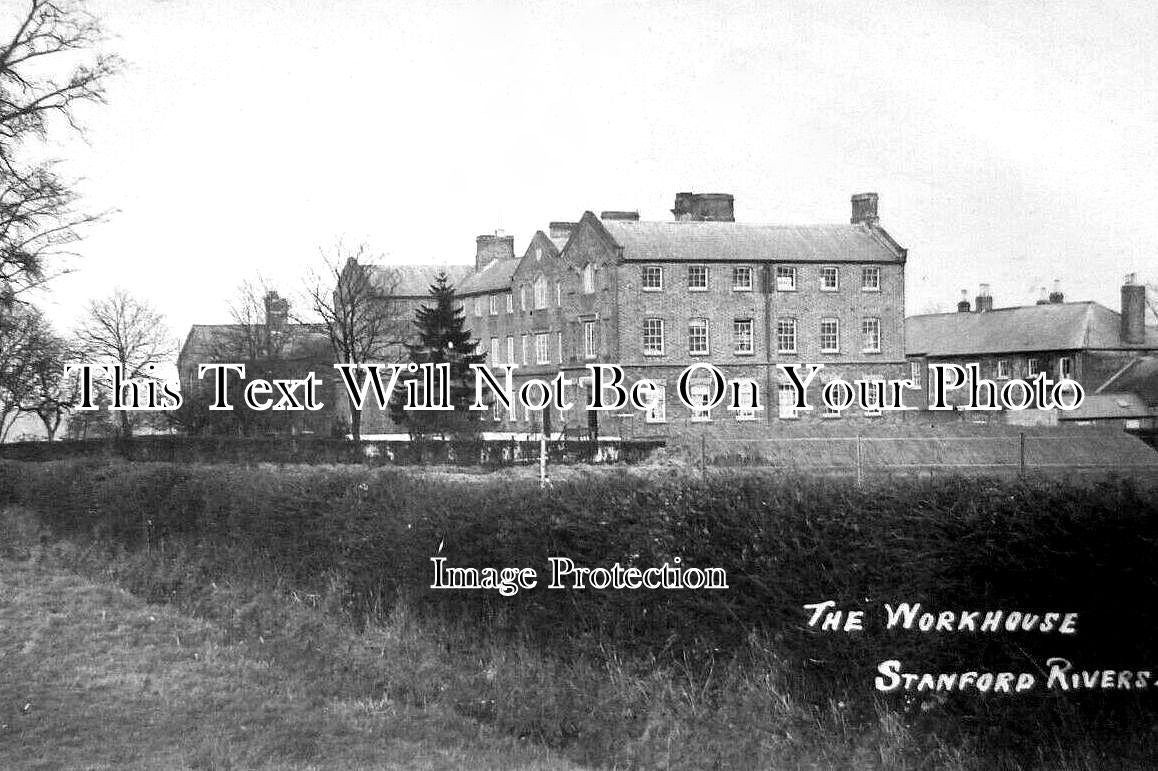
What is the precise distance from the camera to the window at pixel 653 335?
4519 centimetres

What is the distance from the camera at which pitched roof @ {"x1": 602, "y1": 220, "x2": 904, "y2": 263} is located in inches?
1720

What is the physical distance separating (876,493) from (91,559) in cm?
1499

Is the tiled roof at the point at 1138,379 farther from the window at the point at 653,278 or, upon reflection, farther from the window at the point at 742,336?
the window at the point at 653,278

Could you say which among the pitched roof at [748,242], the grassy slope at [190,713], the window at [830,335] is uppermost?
the pitched roof at [748,242]

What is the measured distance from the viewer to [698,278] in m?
45.3

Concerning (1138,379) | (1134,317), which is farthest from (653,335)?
(1134,317)

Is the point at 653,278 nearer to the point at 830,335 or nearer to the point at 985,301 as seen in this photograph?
the point at 830,335

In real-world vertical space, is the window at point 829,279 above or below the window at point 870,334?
above

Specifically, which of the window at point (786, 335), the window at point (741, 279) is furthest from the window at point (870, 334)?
the window at point (741, 279)

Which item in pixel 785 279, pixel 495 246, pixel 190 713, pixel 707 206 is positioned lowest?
pixel 190 713

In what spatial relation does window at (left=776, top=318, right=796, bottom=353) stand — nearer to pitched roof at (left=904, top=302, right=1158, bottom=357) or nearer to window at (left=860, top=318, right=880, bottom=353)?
window at (left=860, top=318, right=880, bottom=353)

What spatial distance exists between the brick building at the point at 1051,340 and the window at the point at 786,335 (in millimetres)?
10731

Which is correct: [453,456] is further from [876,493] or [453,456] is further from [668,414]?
[876,493]

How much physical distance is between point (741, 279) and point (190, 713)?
121ft
